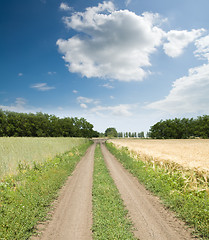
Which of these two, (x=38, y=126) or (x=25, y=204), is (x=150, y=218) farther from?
(x=38, y=126)

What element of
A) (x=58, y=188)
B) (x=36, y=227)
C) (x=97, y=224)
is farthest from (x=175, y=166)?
(x=36, y=227)

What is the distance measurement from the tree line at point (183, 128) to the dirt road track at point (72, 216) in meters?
84.6

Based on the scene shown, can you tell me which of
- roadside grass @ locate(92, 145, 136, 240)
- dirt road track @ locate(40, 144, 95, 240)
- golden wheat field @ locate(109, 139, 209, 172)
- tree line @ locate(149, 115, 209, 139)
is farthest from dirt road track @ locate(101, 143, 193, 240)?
tree line @ locate(149, 115, 209, 139)

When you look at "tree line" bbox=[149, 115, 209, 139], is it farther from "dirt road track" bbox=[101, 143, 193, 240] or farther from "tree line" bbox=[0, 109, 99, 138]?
"dirt road track" bbox=[101, 143, 193, 240]

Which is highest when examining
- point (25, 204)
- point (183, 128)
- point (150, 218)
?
point (183, 128)

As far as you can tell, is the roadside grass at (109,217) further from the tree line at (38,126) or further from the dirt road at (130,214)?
the tree line at (38,126)

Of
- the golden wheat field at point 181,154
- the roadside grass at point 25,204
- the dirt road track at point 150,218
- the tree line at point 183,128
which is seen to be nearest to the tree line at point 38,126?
the golden wheat field at point 181,154

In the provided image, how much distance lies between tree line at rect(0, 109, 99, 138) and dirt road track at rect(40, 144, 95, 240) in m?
56.5

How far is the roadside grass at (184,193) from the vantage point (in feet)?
17.0

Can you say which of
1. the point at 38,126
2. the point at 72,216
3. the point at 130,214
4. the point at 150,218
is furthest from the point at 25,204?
the point at 38,126

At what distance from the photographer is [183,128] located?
3310 inches

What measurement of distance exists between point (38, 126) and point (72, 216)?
62206 mm

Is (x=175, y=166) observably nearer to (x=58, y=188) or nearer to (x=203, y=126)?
(x=58, y=188)

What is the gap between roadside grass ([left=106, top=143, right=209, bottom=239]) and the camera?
5.19 meters
